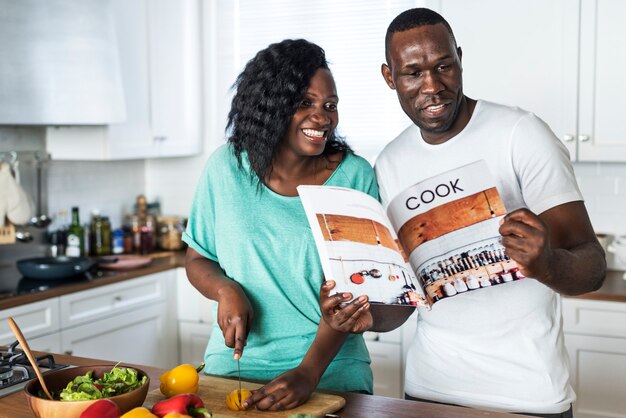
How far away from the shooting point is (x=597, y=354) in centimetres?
324

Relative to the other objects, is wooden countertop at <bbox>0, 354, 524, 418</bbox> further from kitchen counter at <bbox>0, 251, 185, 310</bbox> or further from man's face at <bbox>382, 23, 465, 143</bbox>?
kitchen counter at <bbox>0, 251, 185, 310</bbox>

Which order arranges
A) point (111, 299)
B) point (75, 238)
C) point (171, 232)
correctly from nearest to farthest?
point (111, 299) → point (75, 238) → point (171, 232)

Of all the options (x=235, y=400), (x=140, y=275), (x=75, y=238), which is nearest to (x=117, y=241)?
(x=75, y=238)

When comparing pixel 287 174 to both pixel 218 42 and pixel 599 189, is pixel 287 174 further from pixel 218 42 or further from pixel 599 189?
pixel 218 42

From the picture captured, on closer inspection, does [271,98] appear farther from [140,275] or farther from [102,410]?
[140,275]

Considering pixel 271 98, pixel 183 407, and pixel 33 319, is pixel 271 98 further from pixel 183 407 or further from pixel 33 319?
pixel 33 319

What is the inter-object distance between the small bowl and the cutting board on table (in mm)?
114

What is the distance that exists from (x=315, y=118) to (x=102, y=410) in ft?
2.65

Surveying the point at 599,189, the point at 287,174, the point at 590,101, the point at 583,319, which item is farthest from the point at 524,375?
the point at 599,189

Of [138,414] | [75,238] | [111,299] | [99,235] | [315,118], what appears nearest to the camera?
[138,414]

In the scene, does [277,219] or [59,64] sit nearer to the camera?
[277,219]

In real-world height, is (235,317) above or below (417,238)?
below

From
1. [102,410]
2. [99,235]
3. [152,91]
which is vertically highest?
[152,91]

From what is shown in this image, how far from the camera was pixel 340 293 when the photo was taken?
163 centimetres
